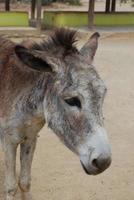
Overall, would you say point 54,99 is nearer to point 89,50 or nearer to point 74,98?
point 74,98

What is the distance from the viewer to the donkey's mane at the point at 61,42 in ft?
11.1

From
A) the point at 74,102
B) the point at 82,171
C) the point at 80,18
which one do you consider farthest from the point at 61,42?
the point at 80,18

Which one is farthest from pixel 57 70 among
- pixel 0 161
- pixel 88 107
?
pixel 0 161

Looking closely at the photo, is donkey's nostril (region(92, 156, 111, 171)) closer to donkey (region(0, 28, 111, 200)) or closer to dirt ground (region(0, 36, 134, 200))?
donkey (region(0, 28, 111, 200))

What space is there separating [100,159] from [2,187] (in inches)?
79.9

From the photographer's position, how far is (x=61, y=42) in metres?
3.42

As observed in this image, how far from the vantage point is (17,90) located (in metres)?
3.69

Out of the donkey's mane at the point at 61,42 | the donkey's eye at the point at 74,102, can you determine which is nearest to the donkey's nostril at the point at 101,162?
the donkey's eye at the point at 74,102

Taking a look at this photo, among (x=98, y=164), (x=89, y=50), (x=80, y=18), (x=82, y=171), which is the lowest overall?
(x=80, y=18)

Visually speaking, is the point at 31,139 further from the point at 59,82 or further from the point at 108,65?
the point at 108,65

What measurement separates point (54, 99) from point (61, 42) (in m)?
0.46

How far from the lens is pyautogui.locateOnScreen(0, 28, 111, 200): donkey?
301 centimetres

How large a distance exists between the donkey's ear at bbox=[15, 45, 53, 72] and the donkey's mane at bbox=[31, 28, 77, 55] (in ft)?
0.75

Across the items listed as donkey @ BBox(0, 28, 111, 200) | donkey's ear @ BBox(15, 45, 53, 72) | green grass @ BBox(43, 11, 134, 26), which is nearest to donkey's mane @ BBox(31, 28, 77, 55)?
donkey @ BBox(0, 28, 111, 200)
